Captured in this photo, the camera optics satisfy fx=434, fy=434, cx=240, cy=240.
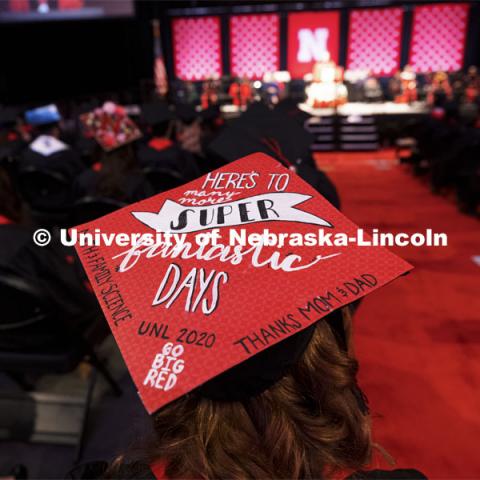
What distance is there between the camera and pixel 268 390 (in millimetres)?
737

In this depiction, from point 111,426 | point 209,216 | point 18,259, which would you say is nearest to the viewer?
point 209,216

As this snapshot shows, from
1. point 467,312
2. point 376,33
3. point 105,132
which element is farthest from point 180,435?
point 376,33

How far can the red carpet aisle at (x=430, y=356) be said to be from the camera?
1.64 m

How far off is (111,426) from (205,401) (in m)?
1.59

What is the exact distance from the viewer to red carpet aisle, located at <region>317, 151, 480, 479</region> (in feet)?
5.39

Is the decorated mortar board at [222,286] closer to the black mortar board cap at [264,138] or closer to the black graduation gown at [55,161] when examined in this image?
the black mortar board cap at [264,138]

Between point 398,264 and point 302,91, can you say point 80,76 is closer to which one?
point 302,91

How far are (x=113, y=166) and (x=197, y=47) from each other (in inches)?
481

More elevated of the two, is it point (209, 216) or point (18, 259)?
point (209, 216)

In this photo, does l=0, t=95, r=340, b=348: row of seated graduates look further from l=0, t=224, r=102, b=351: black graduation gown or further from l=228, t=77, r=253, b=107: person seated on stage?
l=228, t=77, r=253, b=107: person seated on stage

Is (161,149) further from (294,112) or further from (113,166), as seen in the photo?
(294,112)

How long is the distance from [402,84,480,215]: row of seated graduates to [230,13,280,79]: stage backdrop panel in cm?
839

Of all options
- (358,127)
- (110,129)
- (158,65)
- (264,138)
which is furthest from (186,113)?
Answer: (158,65)

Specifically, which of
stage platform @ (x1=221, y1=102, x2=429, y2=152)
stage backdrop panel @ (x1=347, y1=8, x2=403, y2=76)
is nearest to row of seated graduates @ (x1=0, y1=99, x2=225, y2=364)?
stage platform @ (x1=221, y1=102, x2=429, y2=152)
